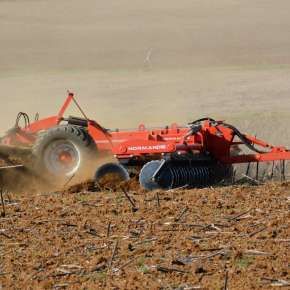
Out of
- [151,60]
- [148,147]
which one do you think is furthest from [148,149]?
[151,60]

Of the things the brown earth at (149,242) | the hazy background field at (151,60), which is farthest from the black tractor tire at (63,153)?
the hazy background field at (151,60)

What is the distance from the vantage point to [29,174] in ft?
49.3

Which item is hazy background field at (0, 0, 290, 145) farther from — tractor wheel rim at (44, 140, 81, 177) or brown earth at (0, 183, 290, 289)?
brown earth at (0, 183, 290, 289)

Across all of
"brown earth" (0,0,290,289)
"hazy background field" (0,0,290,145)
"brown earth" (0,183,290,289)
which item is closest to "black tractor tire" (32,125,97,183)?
"brown earth" (0,0,290,289)

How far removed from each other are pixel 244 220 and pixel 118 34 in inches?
1495

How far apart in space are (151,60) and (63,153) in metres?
22.8

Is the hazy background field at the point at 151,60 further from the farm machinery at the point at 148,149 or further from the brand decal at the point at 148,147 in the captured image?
the brand decal at the point at 148,147

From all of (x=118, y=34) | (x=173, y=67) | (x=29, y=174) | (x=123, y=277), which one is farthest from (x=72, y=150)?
(x=118, y=34)

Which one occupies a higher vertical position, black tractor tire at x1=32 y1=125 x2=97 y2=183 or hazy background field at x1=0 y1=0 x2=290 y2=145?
hazy background field at x1=0 y1=0 x2=290 y2=145

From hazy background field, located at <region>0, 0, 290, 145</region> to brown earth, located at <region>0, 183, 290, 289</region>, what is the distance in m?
10.1

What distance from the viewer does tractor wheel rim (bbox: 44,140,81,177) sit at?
49.4 ft

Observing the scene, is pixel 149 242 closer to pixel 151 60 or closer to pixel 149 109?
pixel 149 109

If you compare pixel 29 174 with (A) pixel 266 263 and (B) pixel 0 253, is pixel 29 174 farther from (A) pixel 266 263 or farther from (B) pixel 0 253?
(A) pixel 266 263

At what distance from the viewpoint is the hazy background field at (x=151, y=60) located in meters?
26.2
